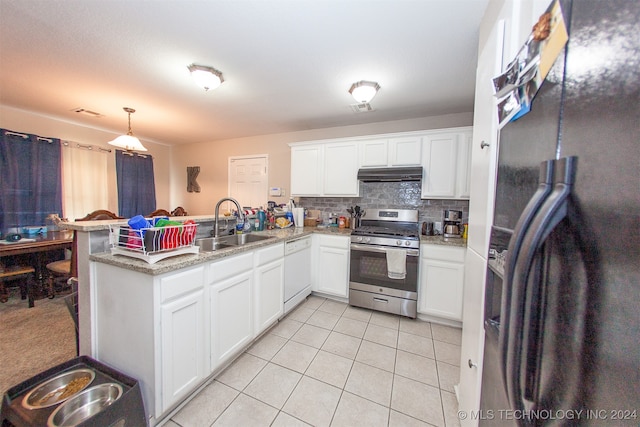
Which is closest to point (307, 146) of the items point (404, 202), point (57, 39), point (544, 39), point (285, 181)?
point (285, 181)

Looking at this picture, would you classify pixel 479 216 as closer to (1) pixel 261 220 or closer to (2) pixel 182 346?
(2) pixel 182 346

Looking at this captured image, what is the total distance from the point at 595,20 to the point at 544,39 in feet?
0.74

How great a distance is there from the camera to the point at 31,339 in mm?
2051

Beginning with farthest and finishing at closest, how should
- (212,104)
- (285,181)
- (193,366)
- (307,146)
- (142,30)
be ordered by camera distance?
(285,181) → (307,146) → (212,104) → (142,30) → (193,366)

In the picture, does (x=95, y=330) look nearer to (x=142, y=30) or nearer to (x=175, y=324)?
(x=175, y=324)

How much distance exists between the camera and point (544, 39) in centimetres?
56

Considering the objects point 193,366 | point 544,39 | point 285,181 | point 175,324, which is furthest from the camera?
point 285,181

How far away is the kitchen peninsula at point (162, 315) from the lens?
126 cm

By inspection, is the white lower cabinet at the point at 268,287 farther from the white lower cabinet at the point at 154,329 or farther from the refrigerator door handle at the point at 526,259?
the refrigerator door handle at the point at 526,259

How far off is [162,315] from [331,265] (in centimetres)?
195

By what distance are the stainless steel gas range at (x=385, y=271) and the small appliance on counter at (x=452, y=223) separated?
1.25 ft

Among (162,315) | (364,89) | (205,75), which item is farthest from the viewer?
(364,89)

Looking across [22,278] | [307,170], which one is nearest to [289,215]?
[307,170]

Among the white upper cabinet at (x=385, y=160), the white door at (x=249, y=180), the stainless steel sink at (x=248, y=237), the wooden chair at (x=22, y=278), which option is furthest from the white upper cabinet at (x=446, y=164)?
the wooden chair at (x=22, y=278)
